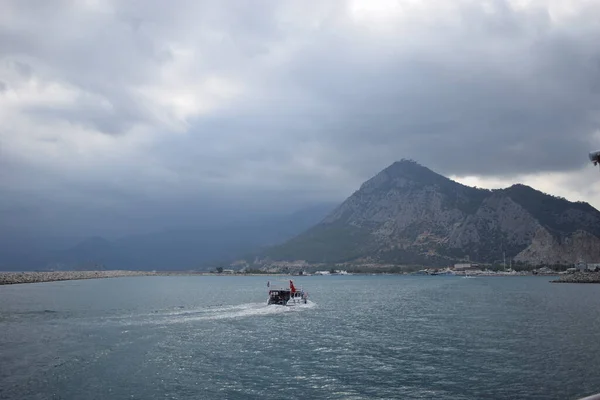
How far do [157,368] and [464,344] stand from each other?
31.0 metres

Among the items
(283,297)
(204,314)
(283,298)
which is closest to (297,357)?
(204,314)

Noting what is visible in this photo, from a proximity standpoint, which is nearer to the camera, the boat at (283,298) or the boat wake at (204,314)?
the boat wake at (204,314)

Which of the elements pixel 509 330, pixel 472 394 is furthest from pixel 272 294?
pixel 472 394

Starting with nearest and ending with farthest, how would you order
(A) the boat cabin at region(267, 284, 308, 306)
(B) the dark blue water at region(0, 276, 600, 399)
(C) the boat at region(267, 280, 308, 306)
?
(B) the dark blue water at region(0, 276, 600, 399), (C) the boat at region(267, 280, 308, 306), (A) the boat cabin at region(267, 284, 308, 306)

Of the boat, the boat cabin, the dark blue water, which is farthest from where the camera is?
the boat cabin

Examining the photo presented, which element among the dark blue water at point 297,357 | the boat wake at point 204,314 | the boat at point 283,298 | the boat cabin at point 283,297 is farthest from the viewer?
the boat cabin at point 283,297

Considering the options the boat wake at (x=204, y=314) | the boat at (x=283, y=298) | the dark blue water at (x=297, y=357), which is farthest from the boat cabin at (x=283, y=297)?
the dark blue water at (x=297, y=357)

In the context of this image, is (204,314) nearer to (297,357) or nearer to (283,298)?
(283,298)

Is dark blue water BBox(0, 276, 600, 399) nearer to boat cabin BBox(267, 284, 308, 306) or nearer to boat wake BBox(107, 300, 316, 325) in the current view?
boat wake BBox(107, 300, 316, 325)

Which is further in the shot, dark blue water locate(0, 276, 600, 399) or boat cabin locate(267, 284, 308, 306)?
boat cabin locate(267, 284, 308, 306)

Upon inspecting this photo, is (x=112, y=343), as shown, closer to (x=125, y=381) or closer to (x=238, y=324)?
(x=125, y=381)

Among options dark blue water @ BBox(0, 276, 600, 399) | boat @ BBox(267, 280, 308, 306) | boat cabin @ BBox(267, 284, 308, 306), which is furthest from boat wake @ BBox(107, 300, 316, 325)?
boat cabin @ BBox(267, 284, 308, 306)

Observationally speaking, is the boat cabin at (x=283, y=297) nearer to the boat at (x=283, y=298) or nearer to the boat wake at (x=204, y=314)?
the boat at (x=283, y=298)

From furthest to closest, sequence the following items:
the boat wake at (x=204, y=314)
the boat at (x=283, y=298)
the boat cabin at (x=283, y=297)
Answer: the boat cabin at (x=283, y=297)
the boat at (x=283, y=298)
the boat wake at (x=204, y=314)
